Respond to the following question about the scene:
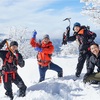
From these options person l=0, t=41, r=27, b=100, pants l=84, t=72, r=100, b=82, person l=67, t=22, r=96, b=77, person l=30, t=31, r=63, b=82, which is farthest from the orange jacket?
pants l=84, t=72, r=100, b=82

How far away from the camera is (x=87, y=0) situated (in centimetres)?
2286

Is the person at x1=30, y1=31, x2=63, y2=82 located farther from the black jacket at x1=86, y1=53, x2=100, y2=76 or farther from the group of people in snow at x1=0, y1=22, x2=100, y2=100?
the black jacket at x1=86, y1=53, x2=100, y2=76

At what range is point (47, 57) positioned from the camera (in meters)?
10.4

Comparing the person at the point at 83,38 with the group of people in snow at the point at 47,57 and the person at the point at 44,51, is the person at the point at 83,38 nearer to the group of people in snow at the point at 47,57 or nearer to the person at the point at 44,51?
the group of people in snow at the point at 47,57

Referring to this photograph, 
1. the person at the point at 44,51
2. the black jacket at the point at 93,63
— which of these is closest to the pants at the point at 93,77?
the black jacket at the point at 93,63

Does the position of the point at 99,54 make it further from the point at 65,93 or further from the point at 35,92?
the point at 35,92

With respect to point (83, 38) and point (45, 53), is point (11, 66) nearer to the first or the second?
point (45, 53)

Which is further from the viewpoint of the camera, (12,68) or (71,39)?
(71,39)

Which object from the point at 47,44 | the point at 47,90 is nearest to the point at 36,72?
the point at 47,44

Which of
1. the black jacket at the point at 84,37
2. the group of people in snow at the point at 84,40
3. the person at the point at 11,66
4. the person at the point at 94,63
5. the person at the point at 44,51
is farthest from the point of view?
the person at the point at 44,51

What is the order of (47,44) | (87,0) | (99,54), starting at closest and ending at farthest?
1. (99,54)
2. (47,44)
3. (87,0)

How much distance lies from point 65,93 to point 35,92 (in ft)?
2.93

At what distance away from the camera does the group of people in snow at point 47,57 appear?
28.3 feet

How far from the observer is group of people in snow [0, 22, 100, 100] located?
8.62 meters
